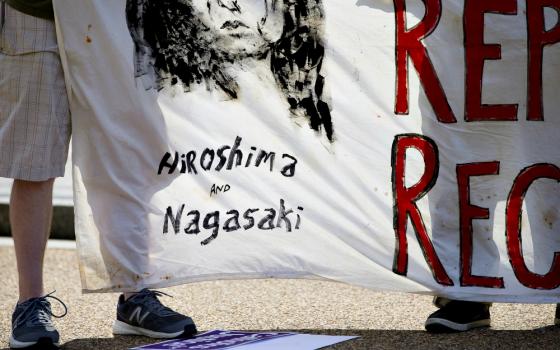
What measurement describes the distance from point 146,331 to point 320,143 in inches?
34.1

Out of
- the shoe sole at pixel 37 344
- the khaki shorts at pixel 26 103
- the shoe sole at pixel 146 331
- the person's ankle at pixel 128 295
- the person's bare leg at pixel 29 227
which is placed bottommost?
the shoe sole at pixel 37 344

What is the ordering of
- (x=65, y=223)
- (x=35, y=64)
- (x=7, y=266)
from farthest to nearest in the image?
(x=65, y=223), (x=7, y=266), (x=35, y=64)

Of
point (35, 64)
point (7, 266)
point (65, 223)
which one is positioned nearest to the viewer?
point (35, 64)

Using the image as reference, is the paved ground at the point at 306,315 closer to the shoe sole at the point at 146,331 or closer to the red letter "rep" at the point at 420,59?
the shoe sole at the point at 146,331

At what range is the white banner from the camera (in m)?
3.85

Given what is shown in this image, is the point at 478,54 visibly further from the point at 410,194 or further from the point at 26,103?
the point at 26,103

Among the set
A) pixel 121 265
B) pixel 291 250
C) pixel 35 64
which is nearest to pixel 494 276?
pixel 291 250

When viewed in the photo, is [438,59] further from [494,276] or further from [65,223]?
[65,223]

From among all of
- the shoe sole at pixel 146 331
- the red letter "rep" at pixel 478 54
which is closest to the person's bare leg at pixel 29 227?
the shoe sole at pixel 146 331

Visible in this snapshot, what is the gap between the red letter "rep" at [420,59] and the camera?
3891mm

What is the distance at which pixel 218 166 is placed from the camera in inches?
154

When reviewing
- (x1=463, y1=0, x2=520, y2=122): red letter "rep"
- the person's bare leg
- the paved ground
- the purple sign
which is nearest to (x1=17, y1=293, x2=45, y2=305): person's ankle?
the person's bare leg

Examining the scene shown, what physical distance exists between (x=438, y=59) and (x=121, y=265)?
1281 millimetres

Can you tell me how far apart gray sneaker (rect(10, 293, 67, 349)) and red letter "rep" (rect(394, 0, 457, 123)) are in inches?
53.5
